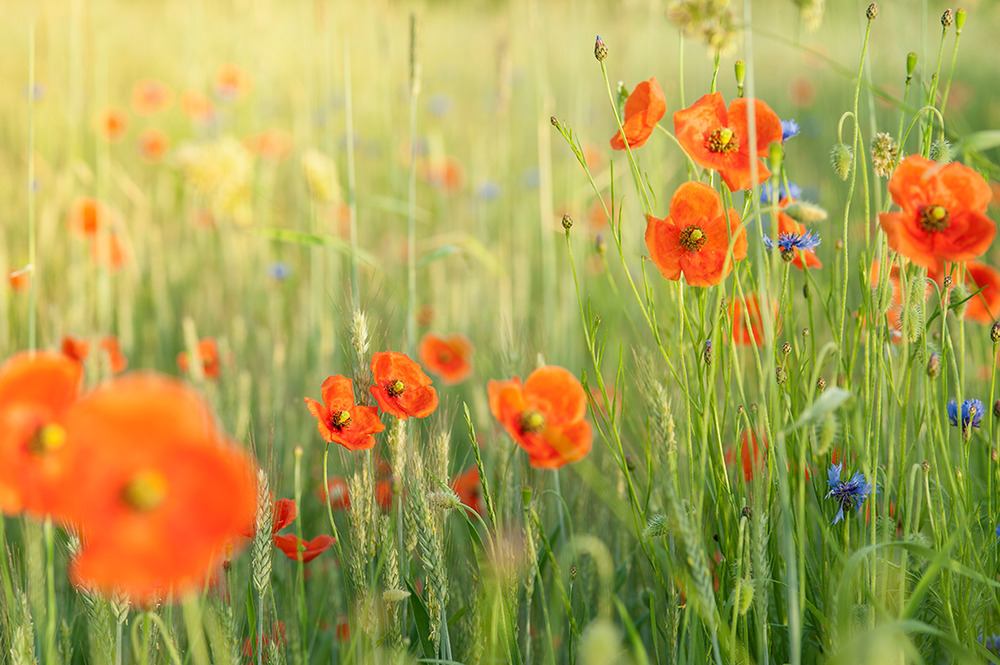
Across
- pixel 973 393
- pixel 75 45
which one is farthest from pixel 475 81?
pixel 973 393

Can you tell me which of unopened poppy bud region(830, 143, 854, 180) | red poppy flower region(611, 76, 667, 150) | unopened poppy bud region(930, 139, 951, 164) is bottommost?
unopened poppy bud region(830, 143, 854, 180)

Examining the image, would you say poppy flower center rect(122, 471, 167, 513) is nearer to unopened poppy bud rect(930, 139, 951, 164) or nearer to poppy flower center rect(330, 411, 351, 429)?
poppy flower center rect(330, 411, 351, 429)

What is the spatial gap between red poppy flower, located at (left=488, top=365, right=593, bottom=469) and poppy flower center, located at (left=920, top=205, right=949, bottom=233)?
40cm

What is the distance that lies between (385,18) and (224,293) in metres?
1.22

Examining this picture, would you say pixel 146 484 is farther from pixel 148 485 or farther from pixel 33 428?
pixel 33 428

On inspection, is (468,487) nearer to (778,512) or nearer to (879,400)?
(778,512)

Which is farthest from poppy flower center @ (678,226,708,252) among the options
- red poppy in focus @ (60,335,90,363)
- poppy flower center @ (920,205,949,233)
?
red poppy in focus @ (60,335,90,363)

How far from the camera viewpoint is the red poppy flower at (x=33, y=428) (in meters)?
0.48

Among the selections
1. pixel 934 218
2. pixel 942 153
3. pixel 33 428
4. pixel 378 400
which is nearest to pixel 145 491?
pixel 33 428

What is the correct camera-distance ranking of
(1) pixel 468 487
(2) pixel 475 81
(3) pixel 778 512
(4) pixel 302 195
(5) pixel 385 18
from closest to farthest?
(3) pixel 778 512
(1) pixel 468 487
(5) pixel 385 18
(4) pixel 302 195
(2) pixel 475 81

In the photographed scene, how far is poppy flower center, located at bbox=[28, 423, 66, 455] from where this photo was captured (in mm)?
493

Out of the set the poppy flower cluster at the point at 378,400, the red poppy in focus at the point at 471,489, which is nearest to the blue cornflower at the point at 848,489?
the poppy flower cluster at the point at 378,400

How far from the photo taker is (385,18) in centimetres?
191

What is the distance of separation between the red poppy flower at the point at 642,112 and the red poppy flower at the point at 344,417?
44 centimetres
